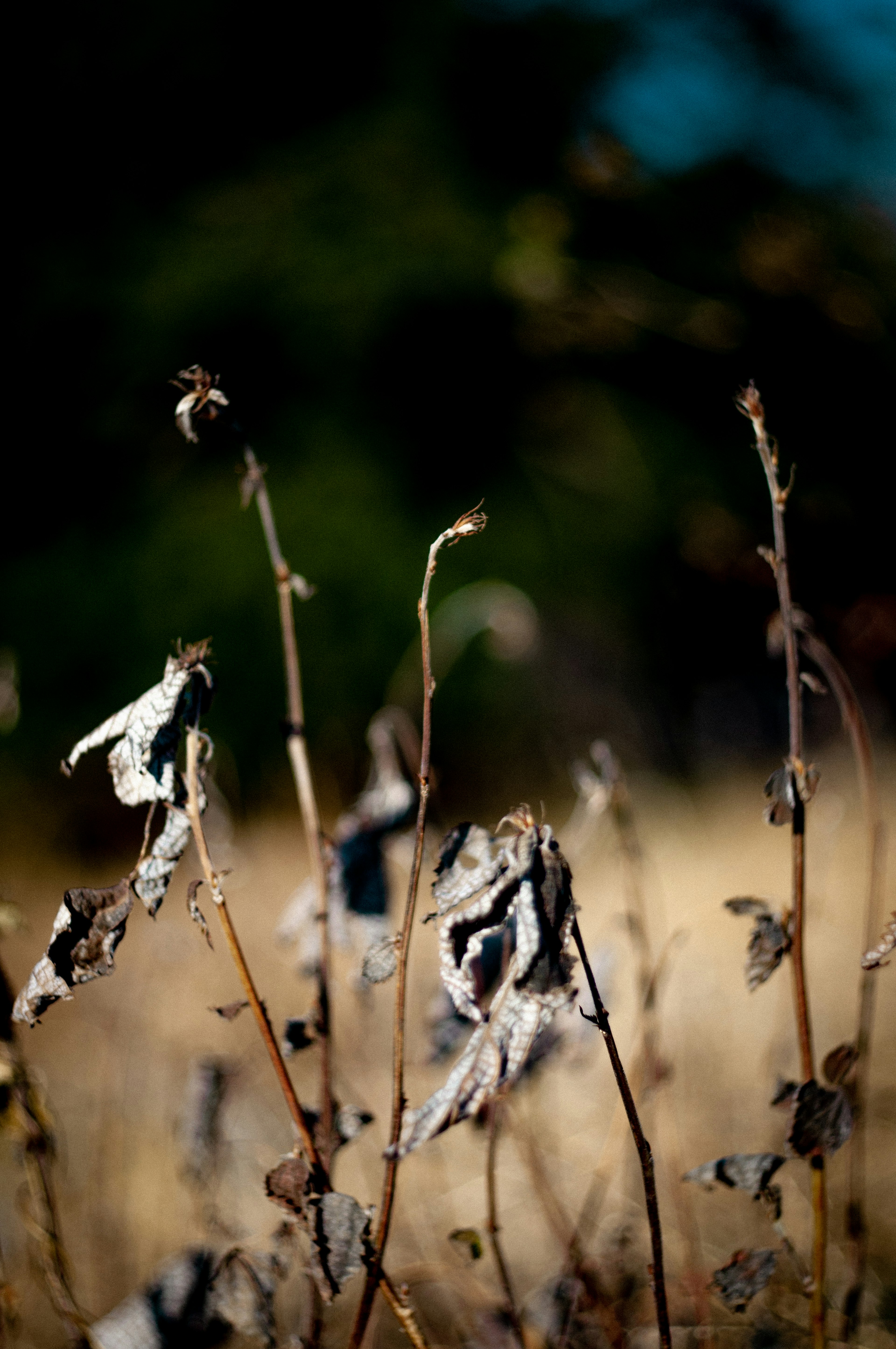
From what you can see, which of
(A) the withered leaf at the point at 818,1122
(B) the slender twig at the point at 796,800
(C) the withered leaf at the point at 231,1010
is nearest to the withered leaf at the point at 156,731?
(C) the withered leaf at the point at 231,1010

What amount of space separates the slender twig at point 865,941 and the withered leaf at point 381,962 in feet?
1.07

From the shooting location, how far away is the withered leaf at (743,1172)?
0.60 m

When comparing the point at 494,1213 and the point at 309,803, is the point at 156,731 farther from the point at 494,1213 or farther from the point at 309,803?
the point at 494,1213

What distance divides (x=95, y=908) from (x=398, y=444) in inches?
115

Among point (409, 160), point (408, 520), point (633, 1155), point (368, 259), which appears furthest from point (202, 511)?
point (633, 1155)

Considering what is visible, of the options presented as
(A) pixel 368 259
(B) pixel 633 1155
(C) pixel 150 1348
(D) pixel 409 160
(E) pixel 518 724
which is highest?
(D) pixel 409 160

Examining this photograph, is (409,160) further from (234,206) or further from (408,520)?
(408,520)

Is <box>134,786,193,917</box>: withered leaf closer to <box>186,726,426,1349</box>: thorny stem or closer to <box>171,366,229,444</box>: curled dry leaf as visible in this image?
<box>186,726,426,1349</box>: thorny stem

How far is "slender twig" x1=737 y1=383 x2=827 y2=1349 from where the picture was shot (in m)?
0.54

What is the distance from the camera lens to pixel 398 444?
3262 millimetres

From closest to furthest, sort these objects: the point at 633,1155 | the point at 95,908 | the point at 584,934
Result: the point at 95,908 < the point at 633,1155 < the point at 584,934

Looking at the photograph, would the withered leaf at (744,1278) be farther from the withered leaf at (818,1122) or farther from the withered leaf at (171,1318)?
the withered leaf at (171,1318)

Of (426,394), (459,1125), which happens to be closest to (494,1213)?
(459,1125)

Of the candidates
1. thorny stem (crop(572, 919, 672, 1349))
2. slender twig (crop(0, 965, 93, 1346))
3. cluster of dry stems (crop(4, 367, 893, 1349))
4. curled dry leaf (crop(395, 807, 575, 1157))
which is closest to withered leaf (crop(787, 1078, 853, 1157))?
cluster of dry stems (crop(4, 367, 893, 1349))
